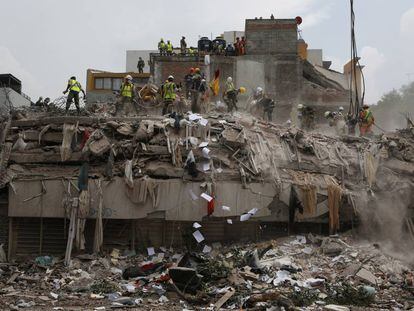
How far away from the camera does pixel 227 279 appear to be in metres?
10.0

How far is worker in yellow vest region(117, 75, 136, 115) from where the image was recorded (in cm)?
1587

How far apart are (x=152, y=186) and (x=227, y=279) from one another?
3.59m

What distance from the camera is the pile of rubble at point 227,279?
9.16m

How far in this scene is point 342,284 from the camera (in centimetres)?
992

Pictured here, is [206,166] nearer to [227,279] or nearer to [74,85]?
[227,279]

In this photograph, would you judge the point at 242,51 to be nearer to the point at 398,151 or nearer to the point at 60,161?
the point at 398,151

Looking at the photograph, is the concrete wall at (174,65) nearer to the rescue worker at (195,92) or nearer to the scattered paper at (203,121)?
the rescue worker at (195,92)

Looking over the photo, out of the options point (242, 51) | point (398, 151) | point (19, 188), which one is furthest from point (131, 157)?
point (242, 51)

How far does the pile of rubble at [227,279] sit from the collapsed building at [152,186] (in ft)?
2.09

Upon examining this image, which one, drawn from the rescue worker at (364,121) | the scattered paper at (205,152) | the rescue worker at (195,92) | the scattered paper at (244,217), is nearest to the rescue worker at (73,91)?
the rescue worker at (195,92)

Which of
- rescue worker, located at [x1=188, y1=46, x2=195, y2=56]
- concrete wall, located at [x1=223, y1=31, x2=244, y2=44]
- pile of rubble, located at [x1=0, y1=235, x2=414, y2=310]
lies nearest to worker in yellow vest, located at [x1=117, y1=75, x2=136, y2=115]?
pile of rubble, located at [x1=0, y1=235, x2=414, y2=310]

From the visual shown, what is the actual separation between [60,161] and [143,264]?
3.69m

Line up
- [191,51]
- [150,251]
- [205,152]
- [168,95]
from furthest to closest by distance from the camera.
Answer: [191,51], [168,95], [205,152], [150,251]

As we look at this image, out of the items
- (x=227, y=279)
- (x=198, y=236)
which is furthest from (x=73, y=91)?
(x=227, y=279)
